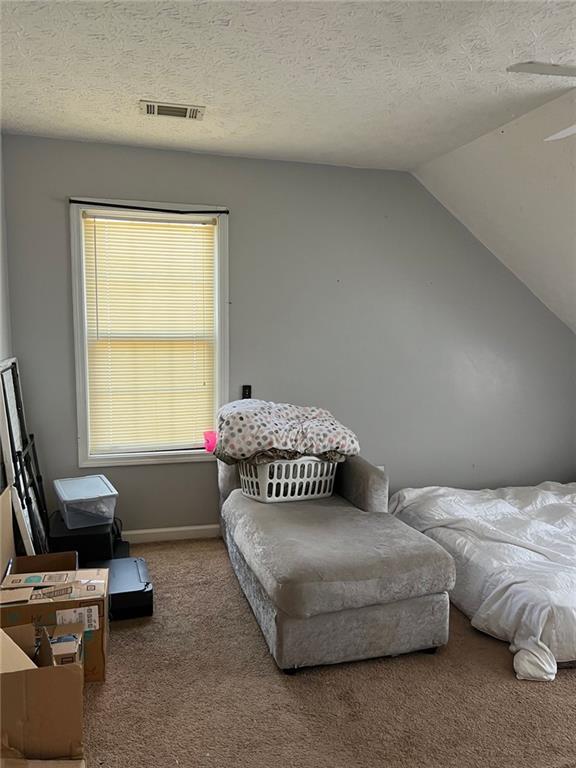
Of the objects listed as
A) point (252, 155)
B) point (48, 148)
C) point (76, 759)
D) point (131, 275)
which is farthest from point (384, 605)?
point (48, 148)

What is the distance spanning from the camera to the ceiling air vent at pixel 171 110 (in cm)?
284

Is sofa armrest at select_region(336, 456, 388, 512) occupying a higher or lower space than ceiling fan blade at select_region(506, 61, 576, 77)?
lower

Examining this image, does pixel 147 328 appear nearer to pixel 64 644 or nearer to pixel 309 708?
pixel 64 644

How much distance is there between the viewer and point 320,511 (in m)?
2.98

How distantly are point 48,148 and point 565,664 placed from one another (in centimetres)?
367

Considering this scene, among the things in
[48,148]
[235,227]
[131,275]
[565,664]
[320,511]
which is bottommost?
[565,664]

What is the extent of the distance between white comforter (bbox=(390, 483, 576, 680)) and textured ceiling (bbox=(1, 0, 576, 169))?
2.17 meters

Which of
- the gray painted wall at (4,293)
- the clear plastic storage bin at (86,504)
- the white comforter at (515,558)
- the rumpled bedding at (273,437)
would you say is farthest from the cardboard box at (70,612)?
the white comforter at (515,558)

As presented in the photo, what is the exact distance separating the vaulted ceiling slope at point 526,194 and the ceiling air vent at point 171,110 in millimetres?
1573

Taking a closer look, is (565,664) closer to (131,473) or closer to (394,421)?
(394,421)

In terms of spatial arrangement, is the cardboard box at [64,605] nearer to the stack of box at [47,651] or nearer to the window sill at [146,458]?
the stack of box at [47,651]

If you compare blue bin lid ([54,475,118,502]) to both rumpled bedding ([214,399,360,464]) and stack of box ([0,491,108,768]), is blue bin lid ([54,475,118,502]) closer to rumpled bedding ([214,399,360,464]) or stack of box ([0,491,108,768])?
stack of box ([0,491,108,768])

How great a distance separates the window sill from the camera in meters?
3.57

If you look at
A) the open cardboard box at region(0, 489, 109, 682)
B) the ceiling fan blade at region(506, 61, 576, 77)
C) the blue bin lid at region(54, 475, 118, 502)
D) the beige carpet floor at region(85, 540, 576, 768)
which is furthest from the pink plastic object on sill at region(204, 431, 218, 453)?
the ceiling fan blade at region(506, 61, 576, 77)
